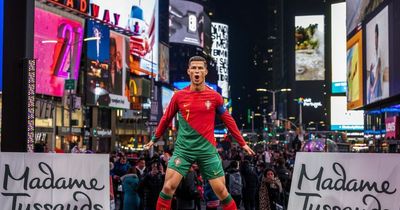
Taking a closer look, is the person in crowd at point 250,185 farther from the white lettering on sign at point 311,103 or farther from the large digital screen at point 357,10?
the white lettering on sign at point 311,103

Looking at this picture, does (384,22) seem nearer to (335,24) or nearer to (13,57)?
(13,57)

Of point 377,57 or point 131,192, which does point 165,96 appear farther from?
point 131,192

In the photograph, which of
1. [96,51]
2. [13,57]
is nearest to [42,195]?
[13,57]

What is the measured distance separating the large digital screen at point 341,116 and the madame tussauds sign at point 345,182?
279 ft

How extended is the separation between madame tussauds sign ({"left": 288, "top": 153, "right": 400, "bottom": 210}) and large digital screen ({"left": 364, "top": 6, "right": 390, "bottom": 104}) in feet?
93.0

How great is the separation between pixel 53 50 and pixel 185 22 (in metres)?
64.0

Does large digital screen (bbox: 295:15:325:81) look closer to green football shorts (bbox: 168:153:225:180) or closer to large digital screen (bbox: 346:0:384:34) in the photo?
large digital screen (bbox: 346:0:384:34)

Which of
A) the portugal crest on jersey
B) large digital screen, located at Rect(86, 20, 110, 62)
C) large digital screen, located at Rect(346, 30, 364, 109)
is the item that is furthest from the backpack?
large digital screen, located at Rect(86, 20, 110, 62)

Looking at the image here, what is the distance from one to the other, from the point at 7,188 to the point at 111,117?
57.4 m

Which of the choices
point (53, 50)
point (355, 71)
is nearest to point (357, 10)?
point (355, 71)

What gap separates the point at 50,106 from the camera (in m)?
45.1

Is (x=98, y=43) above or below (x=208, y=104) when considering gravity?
above

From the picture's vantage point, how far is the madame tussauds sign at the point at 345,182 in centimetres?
560

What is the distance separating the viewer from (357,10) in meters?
43.8
